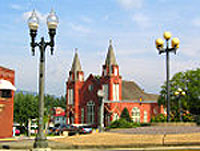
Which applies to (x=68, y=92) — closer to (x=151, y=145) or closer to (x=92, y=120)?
(x=92, y=120)

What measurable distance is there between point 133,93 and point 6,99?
49.6m

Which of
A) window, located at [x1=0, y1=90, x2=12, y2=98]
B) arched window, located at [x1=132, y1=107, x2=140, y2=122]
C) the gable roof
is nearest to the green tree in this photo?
window, located at [x1=0, y1=90, x2=12, y2=98]

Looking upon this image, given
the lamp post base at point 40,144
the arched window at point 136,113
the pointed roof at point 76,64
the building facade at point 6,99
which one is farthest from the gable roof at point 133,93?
the lamp post base at point 40,144

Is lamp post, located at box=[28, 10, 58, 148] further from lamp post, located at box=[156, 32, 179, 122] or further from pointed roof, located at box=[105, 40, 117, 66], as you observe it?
pointed roof, located at box=[105, 40, 117, 66]

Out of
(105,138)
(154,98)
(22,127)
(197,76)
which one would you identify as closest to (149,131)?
(105,138)

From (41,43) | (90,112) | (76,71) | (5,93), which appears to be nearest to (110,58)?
(76,71)

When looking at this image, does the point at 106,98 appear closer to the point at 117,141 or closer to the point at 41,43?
the point at 117,141

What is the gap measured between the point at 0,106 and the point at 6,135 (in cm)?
326

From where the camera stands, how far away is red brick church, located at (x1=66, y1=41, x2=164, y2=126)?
69500 millimetres

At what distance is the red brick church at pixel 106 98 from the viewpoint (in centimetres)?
6950

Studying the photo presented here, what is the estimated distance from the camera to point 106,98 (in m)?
69.7

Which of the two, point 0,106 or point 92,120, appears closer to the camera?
point 0,106

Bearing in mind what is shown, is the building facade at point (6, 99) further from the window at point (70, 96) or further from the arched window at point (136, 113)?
the window at point (70, 96)

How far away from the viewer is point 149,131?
16.5m
